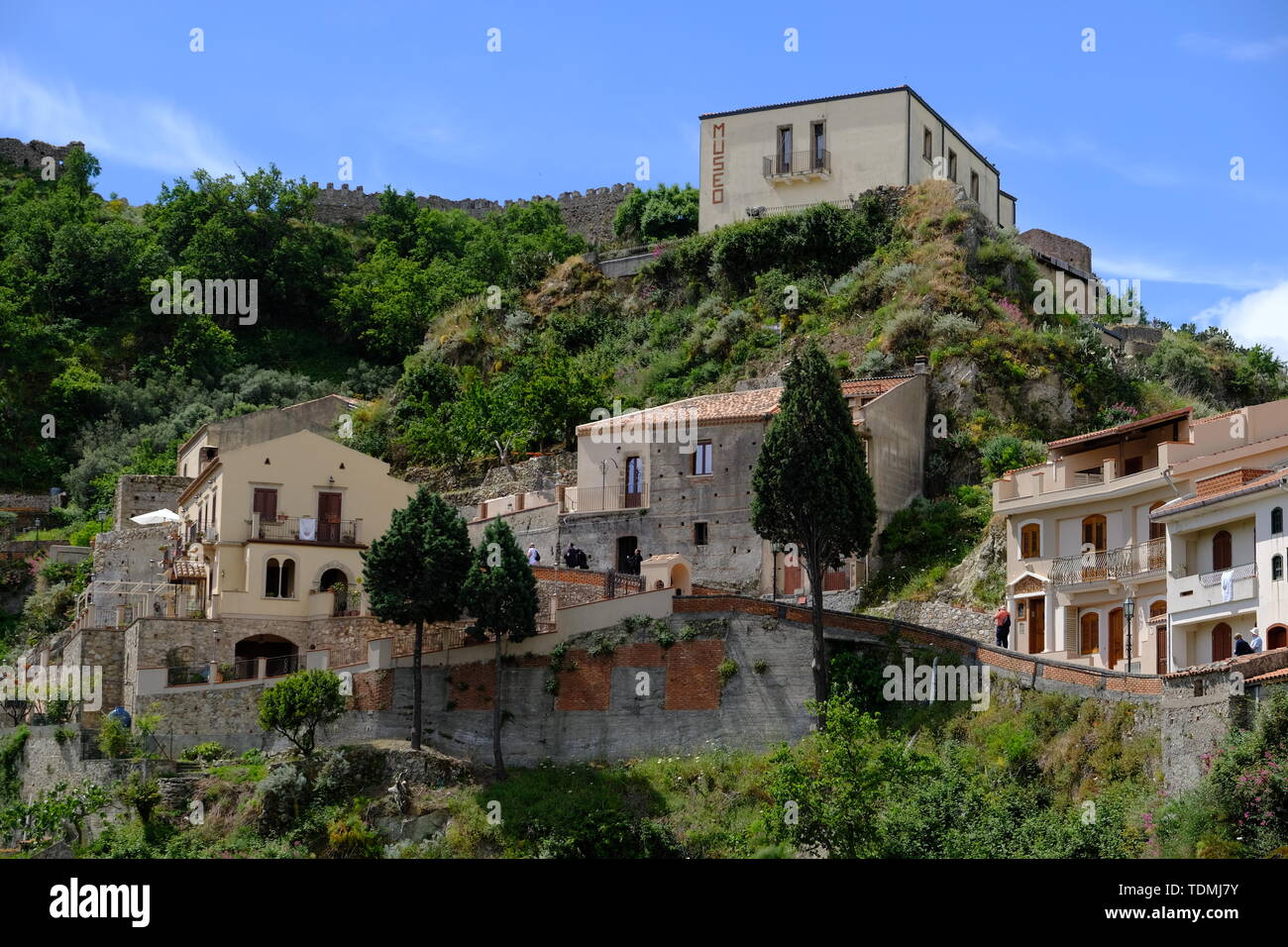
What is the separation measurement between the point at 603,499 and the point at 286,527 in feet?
31.9

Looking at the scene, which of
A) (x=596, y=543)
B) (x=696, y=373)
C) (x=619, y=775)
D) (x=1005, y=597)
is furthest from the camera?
(x=696, y=373)

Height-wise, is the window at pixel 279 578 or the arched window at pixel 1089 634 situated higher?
the window at pixel 279 578

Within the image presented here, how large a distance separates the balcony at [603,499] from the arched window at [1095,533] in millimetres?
14667

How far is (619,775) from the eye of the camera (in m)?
46.8

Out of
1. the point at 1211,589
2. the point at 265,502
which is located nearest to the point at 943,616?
the point at 1211,589

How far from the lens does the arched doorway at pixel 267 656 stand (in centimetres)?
5231

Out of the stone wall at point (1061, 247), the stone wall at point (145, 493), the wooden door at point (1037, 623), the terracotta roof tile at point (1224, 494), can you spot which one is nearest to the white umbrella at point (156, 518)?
the stone wall at point (145, 493)

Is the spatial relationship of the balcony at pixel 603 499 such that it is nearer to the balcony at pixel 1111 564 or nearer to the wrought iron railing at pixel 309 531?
the wrought iron railing at pixel 309 531

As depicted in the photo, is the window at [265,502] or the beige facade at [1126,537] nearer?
the beige facade at [1126,537]

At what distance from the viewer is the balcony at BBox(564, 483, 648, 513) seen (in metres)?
58.5

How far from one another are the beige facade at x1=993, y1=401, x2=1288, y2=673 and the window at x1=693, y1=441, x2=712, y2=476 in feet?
33.0
